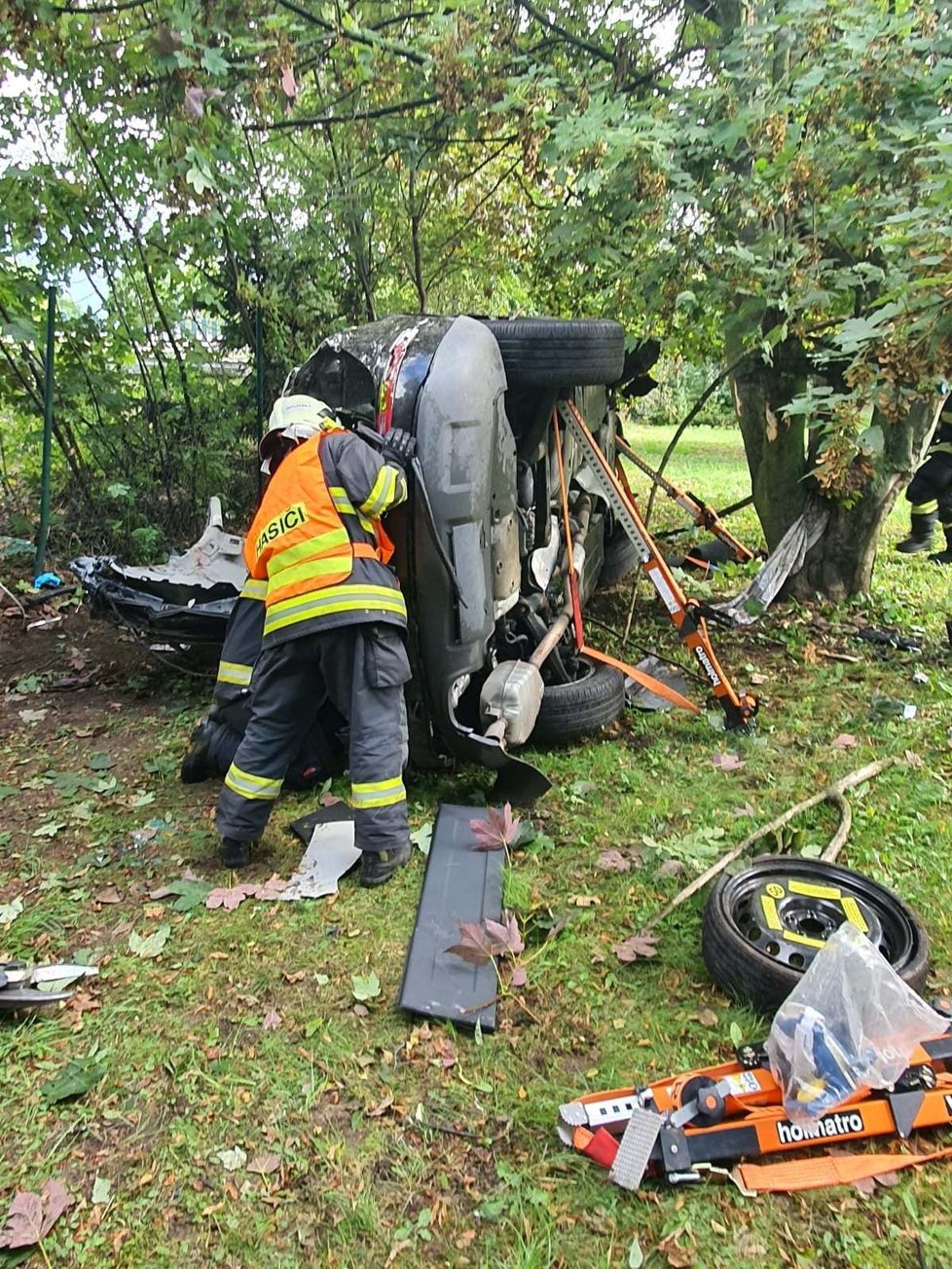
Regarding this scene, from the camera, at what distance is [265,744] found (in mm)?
3340

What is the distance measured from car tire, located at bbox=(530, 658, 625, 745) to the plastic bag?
206cm

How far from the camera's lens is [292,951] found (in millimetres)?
2865

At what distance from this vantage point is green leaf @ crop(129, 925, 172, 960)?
286 centimetres

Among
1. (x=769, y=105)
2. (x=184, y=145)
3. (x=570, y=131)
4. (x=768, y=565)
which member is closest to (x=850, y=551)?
(x=768, y=565)

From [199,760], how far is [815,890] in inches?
103

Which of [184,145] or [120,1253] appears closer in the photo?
[120,1253]

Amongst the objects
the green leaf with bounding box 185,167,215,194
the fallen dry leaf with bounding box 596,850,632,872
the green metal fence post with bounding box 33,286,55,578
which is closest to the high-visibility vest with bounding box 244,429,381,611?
the fallen dry leaf with bounding box 596,850,632,872

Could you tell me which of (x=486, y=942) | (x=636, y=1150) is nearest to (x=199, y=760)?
(x=486, y=942)

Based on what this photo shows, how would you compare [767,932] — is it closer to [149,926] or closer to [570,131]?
[149,926]

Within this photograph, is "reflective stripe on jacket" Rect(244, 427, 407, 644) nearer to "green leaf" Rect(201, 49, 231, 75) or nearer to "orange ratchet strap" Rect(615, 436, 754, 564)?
"green leaf" Rect(201, 49, 231, 75)

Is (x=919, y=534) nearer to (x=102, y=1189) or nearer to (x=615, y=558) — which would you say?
(x=615, y=558)

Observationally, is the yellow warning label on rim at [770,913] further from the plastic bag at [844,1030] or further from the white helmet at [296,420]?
the white helmet at [296,420]

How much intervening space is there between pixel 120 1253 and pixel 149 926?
121cm

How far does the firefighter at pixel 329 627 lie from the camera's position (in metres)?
3.15
